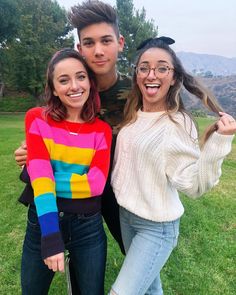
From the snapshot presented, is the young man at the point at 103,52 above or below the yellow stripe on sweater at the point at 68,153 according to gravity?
above

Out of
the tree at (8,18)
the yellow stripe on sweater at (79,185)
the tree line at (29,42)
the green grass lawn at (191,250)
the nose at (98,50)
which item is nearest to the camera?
the yellow stripe on sweater at (79,185)

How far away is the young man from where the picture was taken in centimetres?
239

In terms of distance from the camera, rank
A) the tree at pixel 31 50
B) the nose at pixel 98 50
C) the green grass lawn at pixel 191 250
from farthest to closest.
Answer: the tree at pixel 31 50 < the green grass lawn at pixel 191 250 < the nose at pixel 98 50

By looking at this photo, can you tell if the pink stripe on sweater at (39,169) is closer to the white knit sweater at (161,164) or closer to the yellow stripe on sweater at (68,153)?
the yellow stripe on sweater at (68,153)

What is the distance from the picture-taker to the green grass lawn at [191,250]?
3.63 m

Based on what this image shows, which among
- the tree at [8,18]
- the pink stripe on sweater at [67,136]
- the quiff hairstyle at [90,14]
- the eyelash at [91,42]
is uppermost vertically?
the quiff hairstyle at [90,14]

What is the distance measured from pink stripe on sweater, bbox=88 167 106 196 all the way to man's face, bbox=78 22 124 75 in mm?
699

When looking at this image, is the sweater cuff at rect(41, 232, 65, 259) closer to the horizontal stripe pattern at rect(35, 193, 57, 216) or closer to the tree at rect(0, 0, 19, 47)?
the horizontal stripe pattern at rect(35, 193, 57, 216)

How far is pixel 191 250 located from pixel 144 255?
2.43m

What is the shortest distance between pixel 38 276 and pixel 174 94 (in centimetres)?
138

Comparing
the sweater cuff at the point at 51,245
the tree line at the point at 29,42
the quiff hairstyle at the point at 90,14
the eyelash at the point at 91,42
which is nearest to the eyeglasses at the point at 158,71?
the eyelash at the point at 91,42

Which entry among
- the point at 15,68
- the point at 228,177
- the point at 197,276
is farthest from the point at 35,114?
the point at 15,68

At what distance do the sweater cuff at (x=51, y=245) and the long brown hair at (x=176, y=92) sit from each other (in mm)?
873

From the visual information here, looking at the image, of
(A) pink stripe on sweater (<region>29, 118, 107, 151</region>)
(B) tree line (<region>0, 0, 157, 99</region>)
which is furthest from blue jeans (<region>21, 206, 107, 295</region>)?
(B) tree line (<region>0, 0, 157, 99</region>)
